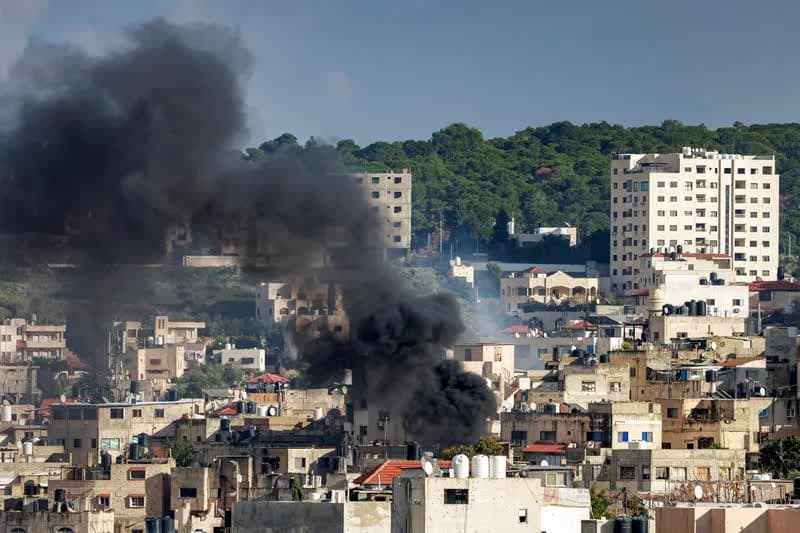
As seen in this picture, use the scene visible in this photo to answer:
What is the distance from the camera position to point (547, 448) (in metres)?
75.8

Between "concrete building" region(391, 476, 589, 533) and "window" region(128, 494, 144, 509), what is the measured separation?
25.8m

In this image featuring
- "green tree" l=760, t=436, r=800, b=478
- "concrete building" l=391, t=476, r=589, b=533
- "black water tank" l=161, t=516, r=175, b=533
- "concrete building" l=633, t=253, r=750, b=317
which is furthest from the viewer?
"concrete building" l=633, t=253, r=750, b=317

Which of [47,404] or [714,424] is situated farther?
[47,404]

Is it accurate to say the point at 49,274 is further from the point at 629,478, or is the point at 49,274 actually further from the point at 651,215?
the point at 651,215

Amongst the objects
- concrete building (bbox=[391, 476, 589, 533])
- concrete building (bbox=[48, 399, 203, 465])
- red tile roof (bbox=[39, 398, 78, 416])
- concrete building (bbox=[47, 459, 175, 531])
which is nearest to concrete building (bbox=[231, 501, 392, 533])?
concrete building (bbox=[391, 476, 589, 533])

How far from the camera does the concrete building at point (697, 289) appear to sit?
396 feet

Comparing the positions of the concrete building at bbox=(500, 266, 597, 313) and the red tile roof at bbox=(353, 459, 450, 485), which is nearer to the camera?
the red tile roof at bbox=(353, 459, 450, 485)

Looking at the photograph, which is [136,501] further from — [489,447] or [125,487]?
[489,447]

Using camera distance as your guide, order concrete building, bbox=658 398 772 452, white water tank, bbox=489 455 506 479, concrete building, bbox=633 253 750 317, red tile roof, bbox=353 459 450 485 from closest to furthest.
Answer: white water tank, bbox=489 455 506 479 → red tile roof, bbox=353 459 450 485 → concrete building, bbox=658 398 772 452 → concrete building, bbox=633 253 750 317

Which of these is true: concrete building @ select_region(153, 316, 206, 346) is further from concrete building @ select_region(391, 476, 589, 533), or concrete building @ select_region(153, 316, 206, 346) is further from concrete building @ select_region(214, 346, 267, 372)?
concrete building @ select_region(391, 476, 589, 533)

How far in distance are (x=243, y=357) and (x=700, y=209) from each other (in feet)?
141

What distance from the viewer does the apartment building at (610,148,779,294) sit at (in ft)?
578

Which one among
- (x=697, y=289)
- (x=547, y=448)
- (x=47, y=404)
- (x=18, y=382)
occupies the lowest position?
(x=47, y=404)

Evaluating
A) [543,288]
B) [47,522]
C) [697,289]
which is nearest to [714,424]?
[47,522]
